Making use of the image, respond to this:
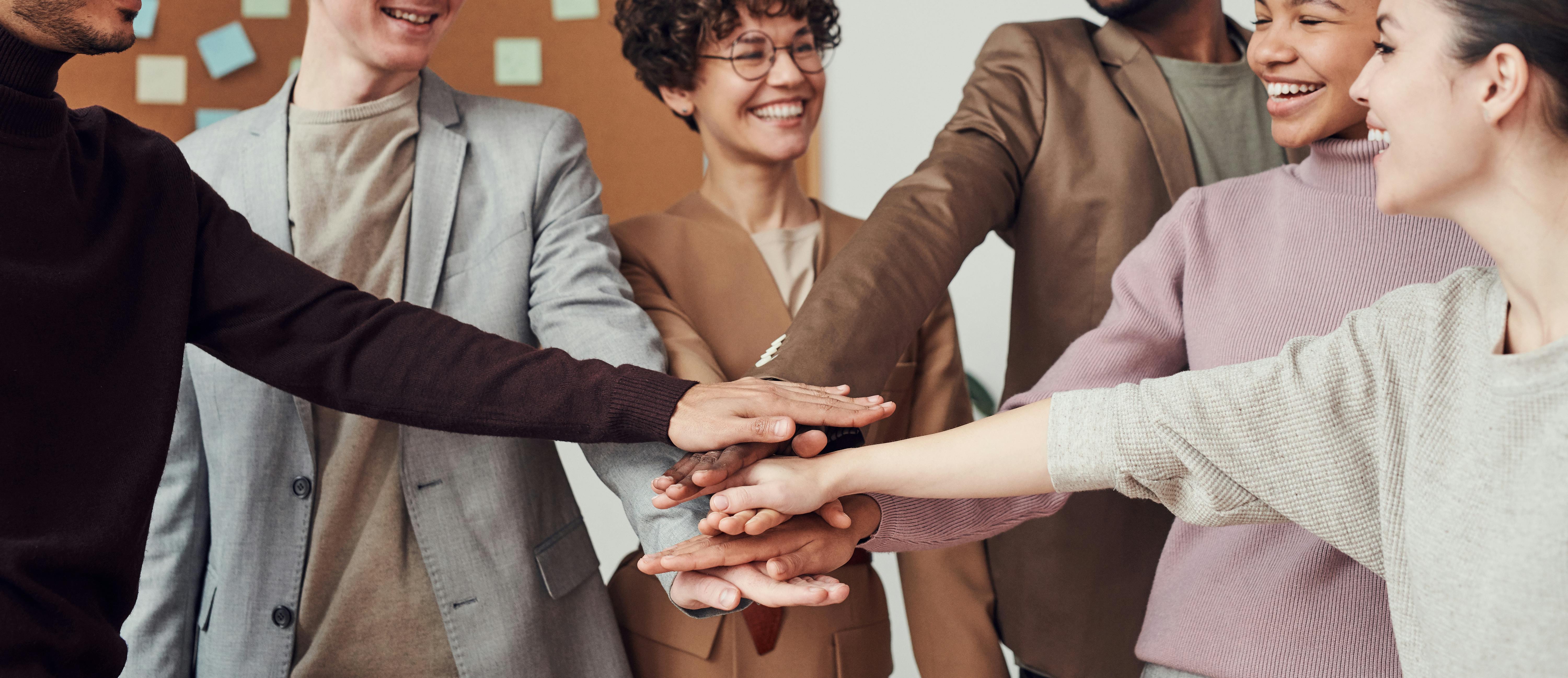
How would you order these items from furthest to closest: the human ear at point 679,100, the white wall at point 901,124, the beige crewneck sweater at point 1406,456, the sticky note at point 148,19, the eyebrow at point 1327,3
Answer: the white wall at point 901,124 → the sticky note at point 148,19 → the human ear at point 679,100 → the eyebrow at point 1327,3 → the beige crewneck sweater at point 1406,456

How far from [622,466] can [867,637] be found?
0.50 metres

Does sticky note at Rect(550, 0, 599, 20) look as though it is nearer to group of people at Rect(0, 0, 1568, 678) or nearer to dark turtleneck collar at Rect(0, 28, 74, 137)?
group of people at Rect(0, 0, 1568, 678)

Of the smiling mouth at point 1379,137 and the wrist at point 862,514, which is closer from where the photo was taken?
the smiling mouth at point 1379,137

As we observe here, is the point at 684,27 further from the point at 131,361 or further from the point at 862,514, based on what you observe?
the point at 131,361

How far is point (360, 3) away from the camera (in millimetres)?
1564

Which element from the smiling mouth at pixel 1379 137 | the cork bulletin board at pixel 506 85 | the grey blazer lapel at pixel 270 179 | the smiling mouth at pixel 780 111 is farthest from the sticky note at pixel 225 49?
the smiling mouth at pixel 1379 137

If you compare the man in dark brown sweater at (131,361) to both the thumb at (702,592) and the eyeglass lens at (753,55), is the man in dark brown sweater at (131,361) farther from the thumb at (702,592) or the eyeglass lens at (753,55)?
the eyeglass lens at (753,55)

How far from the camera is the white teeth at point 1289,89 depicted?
4.44 feet

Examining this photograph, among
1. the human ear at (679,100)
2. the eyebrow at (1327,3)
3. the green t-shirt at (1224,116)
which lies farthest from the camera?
the human ear at (679,100)

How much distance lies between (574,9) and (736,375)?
1547 mm

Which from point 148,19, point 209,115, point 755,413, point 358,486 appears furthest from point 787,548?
point 148,19

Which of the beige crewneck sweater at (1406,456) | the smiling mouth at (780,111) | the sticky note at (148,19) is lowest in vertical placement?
the sticky note at (148,19)

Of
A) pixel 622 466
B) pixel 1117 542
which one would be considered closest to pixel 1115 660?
pixel 1117 542

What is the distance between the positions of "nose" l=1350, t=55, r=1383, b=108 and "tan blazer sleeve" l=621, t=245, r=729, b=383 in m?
0.80
